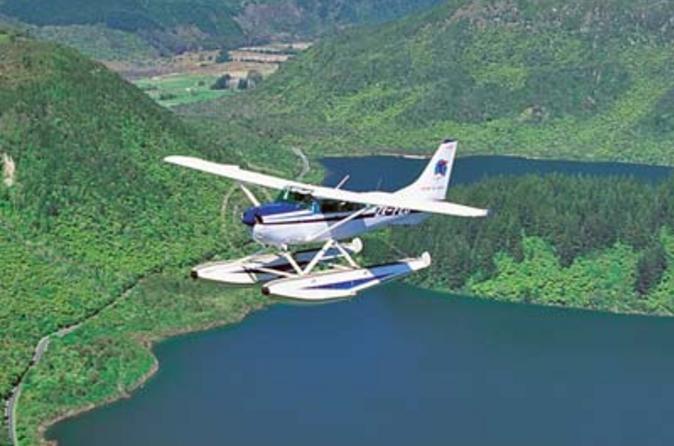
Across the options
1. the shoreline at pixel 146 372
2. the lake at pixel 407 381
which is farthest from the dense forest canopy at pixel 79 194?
the lake at pixel 407 381

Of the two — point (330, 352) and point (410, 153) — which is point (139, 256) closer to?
point (330, 352)

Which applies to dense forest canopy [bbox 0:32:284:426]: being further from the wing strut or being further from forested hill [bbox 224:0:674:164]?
forested hill [bbox 224:0:674:164]

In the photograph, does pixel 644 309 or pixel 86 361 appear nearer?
pixel 86 361

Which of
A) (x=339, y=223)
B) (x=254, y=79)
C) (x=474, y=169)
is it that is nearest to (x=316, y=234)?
(x=339, y=223)

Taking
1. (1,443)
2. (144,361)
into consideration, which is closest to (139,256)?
(144,361)

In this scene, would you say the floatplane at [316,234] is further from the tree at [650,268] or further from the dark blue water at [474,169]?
the dark blue water at [474,169]

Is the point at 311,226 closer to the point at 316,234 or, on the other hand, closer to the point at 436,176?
the point at 316,234

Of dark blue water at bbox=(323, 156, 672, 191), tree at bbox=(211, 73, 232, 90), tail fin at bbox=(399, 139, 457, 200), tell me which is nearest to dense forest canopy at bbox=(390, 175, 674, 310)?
dark blue water at bbox=(323, 156, 672, 191)
